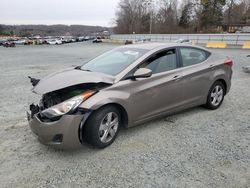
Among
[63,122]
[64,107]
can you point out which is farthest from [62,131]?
[64,107]

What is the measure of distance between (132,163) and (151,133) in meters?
0.98

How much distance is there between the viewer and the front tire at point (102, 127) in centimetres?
335

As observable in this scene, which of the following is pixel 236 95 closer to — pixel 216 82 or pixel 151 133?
pixel 216 82

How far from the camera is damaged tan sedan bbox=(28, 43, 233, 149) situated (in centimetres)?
325

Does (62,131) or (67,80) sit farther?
(67,80)

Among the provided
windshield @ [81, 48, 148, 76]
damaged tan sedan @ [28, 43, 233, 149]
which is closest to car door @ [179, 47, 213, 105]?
damaged tan sedan @ [28, 43, 233, 149]

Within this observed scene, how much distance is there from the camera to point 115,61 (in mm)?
4316

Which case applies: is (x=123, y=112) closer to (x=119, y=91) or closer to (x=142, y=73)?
(x=119, y=91)

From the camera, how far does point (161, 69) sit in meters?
4.20

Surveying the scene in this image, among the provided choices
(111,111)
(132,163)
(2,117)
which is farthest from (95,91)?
(2,117)

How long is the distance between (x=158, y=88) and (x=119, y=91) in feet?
2.59

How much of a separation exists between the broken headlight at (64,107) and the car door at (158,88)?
86 cm

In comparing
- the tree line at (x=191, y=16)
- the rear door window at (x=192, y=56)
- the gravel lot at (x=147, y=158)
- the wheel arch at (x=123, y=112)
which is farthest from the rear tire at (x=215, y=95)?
the tree line at (x=191, y=16)

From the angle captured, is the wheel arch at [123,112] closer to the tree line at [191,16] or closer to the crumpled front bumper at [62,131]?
the crumpled front bumper at [62,131]
